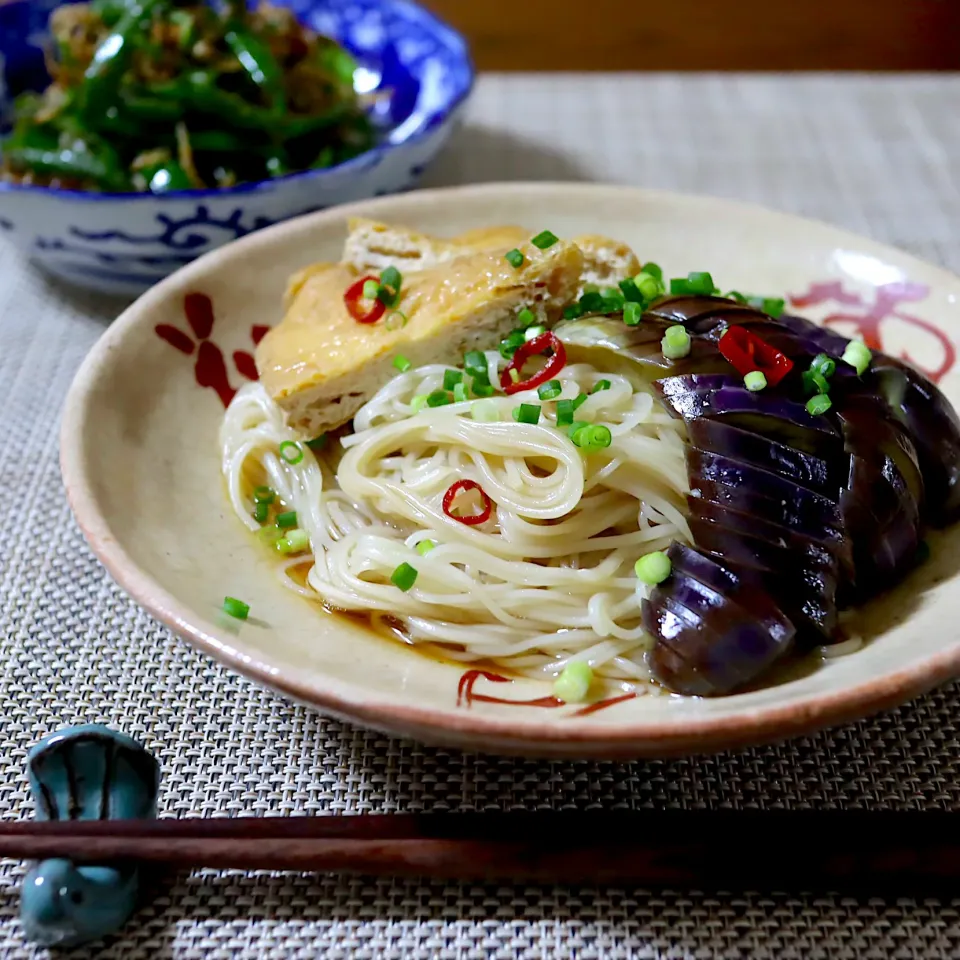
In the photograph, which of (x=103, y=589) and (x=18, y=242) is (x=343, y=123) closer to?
(x=18, y=242)

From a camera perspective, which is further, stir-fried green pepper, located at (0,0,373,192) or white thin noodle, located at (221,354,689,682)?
stir-fried green pepper, located at (0,0,373,192)

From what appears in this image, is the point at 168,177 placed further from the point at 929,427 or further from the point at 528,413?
the point at 929,427

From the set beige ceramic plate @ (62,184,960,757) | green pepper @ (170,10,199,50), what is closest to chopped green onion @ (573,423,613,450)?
beige ceramic plate @ (62,184,960,757)

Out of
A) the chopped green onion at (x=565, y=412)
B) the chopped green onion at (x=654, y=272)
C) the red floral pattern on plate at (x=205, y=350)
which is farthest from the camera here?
the red floral pattern on plate at (x=205, y=350)

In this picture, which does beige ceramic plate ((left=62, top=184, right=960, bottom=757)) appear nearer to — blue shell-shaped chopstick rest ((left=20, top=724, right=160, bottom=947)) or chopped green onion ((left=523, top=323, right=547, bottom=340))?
blue shell-shaped chopstick rest ((left=20, top=724, right=160, bottom=947))

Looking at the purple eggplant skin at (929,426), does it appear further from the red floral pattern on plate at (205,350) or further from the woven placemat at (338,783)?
the red floral pattern on plate at (205,350)

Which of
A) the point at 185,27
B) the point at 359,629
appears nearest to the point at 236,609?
the point at 359,629

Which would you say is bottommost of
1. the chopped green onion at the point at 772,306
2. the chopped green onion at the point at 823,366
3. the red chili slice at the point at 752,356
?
the chopped green onion at the point at 772,306

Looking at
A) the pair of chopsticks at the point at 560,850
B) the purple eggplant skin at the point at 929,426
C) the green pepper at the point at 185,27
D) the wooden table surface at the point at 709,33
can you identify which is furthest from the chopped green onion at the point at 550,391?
the wooden table surface at the point at 709,33
